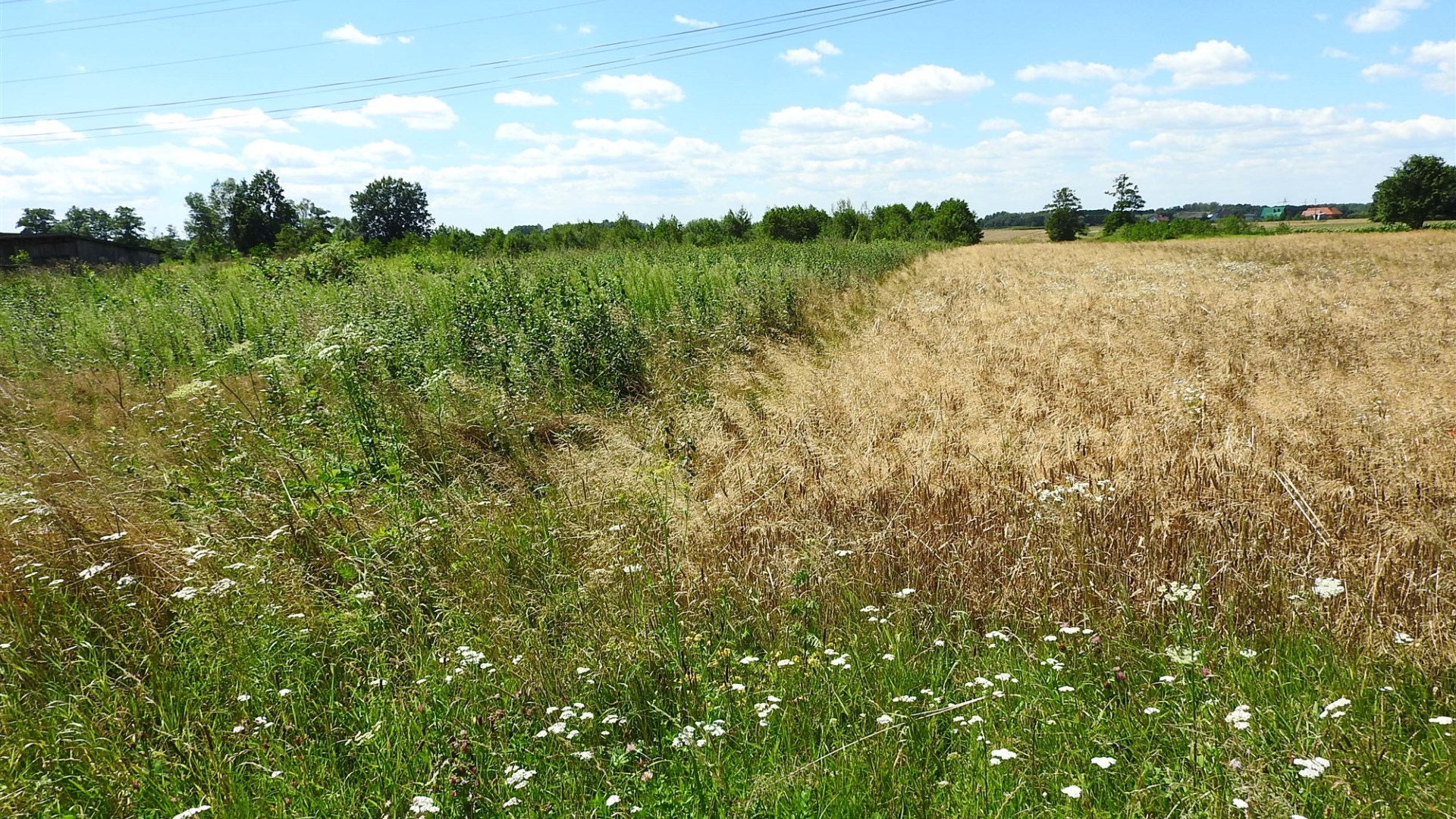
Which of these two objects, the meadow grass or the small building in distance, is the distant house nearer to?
the meadow grass

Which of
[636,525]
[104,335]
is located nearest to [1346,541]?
[636,525]

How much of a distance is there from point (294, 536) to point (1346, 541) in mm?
5860

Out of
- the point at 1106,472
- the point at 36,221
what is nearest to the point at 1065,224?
the point at 1106,472

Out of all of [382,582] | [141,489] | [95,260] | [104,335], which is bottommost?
[382,582]

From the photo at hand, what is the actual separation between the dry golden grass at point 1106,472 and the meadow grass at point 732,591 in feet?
0.10

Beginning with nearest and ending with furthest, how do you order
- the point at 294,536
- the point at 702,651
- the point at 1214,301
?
the point at 702,651 < the point at 294,536 < the point at 1214,301

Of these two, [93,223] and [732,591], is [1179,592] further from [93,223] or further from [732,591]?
[93,223]

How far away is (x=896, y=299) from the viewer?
54.6 feet

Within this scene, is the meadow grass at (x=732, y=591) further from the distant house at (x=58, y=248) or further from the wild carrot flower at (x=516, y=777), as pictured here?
the distant house at (x=58, y=248)

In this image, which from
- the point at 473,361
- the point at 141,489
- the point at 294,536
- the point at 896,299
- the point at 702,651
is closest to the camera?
the point at 702,651

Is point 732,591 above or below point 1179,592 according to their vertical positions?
below

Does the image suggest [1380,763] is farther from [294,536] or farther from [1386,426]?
[294,536]

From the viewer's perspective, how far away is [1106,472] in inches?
180

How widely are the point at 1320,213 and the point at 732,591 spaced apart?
13558cm
